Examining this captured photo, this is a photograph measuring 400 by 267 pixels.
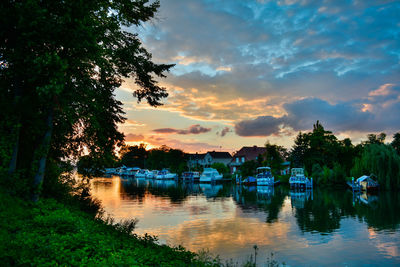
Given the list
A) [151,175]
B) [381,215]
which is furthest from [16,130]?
[151,175]

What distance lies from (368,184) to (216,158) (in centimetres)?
8636

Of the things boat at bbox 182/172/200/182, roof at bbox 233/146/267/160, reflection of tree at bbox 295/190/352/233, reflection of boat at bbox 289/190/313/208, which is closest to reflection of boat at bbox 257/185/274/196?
reflection of boat at bbox 289/190/313/208

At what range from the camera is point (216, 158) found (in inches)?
5162

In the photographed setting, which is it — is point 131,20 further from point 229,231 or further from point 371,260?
point 371,260

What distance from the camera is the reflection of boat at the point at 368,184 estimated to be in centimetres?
4634

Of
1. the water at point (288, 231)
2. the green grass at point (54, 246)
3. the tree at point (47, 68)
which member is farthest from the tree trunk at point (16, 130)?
the water at point (288, 231)

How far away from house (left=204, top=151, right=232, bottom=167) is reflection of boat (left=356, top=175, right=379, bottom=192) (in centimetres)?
8098

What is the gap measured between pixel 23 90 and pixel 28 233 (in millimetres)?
7222

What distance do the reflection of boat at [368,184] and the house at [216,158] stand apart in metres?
81.0

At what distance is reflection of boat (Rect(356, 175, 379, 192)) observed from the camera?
46.3 metres

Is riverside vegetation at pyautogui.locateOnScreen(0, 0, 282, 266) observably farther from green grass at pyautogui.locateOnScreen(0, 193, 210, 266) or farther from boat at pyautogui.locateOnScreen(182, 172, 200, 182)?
boat at pyautogui.locateOnScreen(182, 172, 200, 182)

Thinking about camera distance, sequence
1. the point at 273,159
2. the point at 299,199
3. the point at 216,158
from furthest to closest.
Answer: the point at 216,158, the point at 273,159, the point at 299,199

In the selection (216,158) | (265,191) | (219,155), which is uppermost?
(219,155)

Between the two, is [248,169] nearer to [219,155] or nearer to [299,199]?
[299,199]
